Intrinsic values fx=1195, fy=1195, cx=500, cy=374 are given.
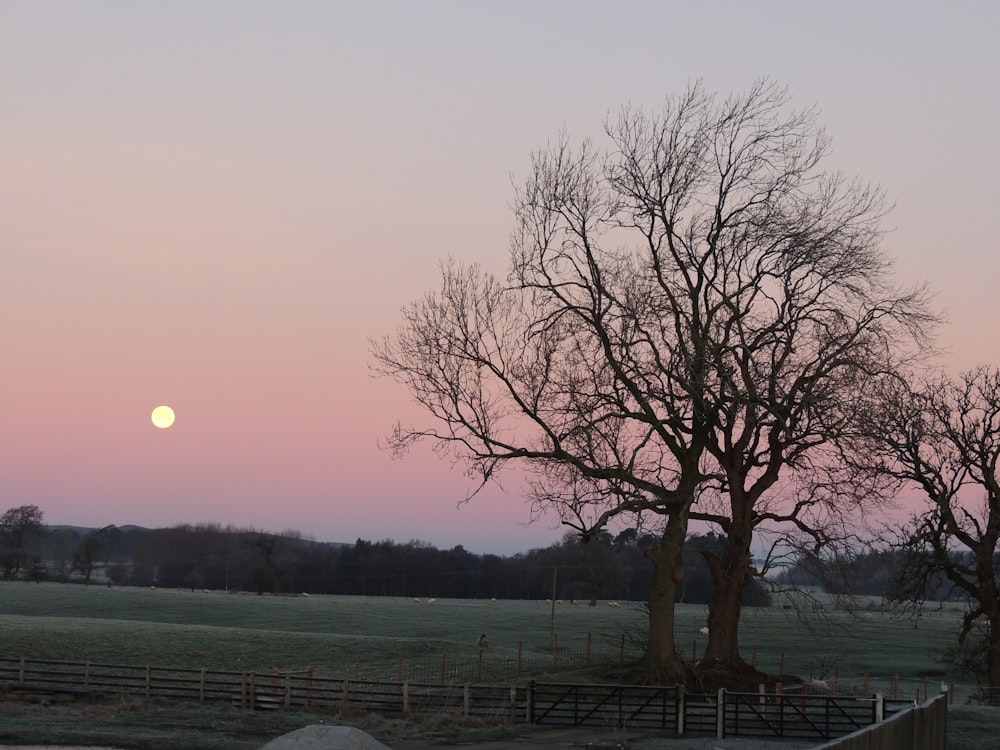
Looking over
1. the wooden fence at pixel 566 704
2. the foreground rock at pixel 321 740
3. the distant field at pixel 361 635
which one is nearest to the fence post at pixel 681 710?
the wooden fence at pixel 566 704

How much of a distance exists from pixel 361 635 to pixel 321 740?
5558cm

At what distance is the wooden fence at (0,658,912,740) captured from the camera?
32.5m

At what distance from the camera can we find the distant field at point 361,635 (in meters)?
57.5

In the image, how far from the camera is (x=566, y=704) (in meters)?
37.4

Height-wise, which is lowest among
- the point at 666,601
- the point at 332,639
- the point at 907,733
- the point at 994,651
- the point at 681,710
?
the point at 332,639

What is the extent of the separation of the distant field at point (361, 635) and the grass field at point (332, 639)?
10 cm

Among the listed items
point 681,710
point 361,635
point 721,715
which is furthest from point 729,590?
point 361,635

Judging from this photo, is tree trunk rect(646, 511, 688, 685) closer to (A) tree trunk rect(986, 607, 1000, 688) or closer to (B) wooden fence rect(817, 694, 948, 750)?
(B) wooden fence rect(817, 694, 948, 750)

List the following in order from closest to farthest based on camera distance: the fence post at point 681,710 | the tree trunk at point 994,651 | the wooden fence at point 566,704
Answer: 1. the fence post at point 681,710
2. the wooden fence at point 566,704
3. the tree trunk at point 994,651

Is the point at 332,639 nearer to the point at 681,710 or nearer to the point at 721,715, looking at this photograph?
the point at 681,710

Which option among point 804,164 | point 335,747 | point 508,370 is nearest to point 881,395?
point 804,164

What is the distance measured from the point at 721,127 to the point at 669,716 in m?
18.8

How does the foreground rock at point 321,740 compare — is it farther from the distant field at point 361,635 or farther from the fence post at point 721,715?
the distant field at point 361,635

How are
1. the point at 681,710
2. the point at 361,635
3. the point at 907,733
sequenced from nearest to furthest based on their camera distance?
the point at 907,733
the point at 681,710
the point at 361,635
